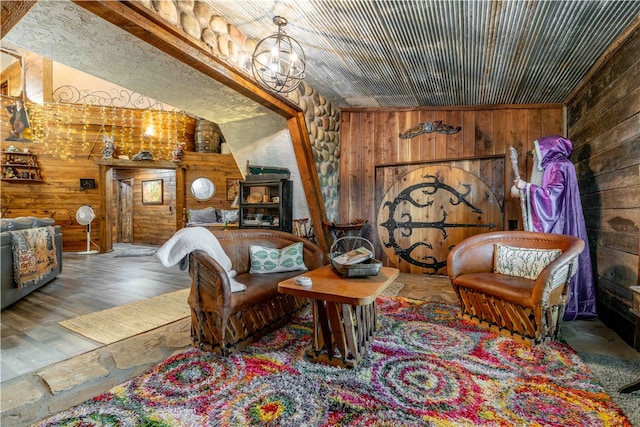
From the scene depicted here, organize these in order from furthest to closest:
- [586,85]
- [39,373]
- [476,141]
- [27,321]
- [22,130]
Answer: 1. [22,130]
2. [476,141]
3. [586,85]
4. [27,321]
5. [39,373]

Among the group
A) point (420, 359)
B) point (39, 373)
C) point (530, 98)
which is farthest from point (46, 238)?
point (530, 98)

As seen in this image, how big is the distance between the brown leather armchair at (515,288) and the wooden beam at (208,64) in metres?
1.95

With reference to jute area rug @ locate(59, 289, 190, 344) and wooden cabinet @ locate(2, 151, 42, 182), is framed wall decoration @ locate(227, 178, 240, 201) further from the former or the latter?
jute area rug @ locate(59, 289, 190, 344)

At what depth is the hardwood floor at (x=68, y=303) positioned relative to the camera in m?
2.12

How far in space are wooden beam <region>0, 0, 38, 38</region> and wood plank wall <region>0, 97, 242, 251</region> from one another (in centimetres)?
647

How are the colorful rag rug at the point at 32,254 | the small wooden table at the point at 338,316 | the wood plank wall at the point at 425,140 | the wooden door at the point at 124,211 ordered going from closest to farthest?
the small wooden table at the point at 338,316, the colorful rag rug at the point at 32,254, the wood plank wall at the point at 425,140, the wooden door at the point at 124,211

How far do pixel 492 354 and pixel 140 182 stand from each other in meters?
9.59

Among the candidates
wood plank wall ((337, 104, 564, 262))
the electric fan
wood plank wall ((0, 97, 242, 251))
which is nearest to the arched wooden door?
wood plank wall ((337, 104, 564, 262))

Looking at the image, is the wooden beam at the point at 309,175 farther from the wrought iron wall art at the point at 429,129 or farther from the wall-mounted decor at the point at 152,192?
the wall-mounted decor at the point at 152,192

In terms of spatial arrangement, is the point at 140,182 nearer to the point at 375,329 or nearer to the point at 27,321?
the point at 27,321

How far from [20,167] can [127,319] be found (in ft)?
21.1

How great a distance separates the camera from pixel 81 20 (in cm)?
191

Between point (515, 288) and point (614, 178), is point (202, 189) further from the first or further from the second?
point (614, 178)

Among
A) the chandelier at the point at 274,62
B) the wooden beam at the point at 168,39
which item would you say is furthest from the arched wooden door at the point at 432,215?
the wooden beam at the point at 168,39
